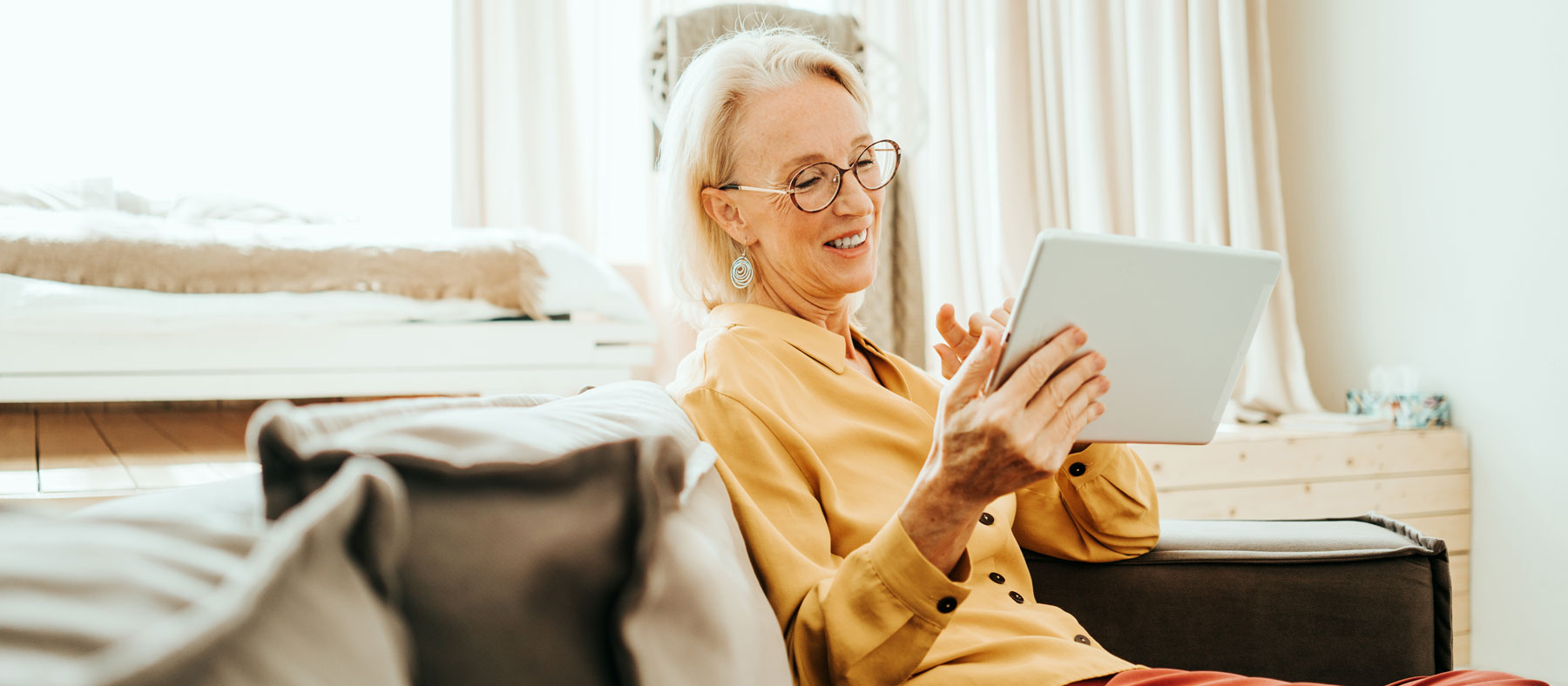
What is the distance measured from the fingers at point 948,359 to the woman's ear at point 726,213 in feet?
0.86

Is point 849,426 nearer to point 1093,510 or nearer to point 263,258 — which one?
point 1093,510

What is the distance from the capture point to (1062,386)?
78 cm

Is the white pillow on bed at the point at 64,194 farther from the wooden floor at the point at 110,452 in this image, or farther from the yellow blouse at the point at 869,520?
the yellow blouse at the point at 869,520

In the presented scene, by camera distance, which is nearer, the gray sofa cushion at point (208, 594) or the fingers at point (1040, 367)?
the gray sofa cushion at point (208, 594)

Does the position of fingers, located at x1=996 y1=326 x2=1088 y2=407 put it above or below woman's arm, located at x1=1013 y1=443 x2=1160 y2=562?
above

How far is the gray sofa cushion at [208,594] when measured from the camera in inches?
12.4

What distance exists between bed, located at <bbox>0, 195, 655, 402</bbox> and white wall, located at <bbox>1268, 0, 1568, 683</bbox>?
2.11m

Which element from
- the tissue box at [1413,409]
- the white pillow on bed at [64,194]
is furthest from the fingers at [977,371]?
the white pillow on bed at [64,194]

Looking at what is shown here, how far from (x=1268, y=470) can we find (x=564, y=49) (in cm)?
277

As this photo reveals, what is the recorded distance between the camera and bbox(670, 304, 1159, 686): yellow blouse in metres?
0.75

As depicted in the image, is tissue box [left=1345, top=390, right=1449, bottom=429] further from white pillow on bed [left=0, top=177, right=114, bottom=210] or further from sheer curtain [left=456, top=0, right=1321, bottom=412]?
white pillow on bed [left=0, top=177, right=114, bottom=210]

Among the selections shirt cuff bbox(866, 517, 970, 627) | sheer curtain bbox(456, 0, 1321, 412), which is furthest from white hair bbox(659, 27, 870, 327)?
sheer curtain bbox(456, 0, 1321, 412)

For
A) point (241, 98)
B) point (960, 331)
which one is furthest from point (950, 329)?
point (241, 98)

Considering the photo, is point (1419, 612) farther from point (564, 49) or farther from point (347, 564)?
point (564, 49)
